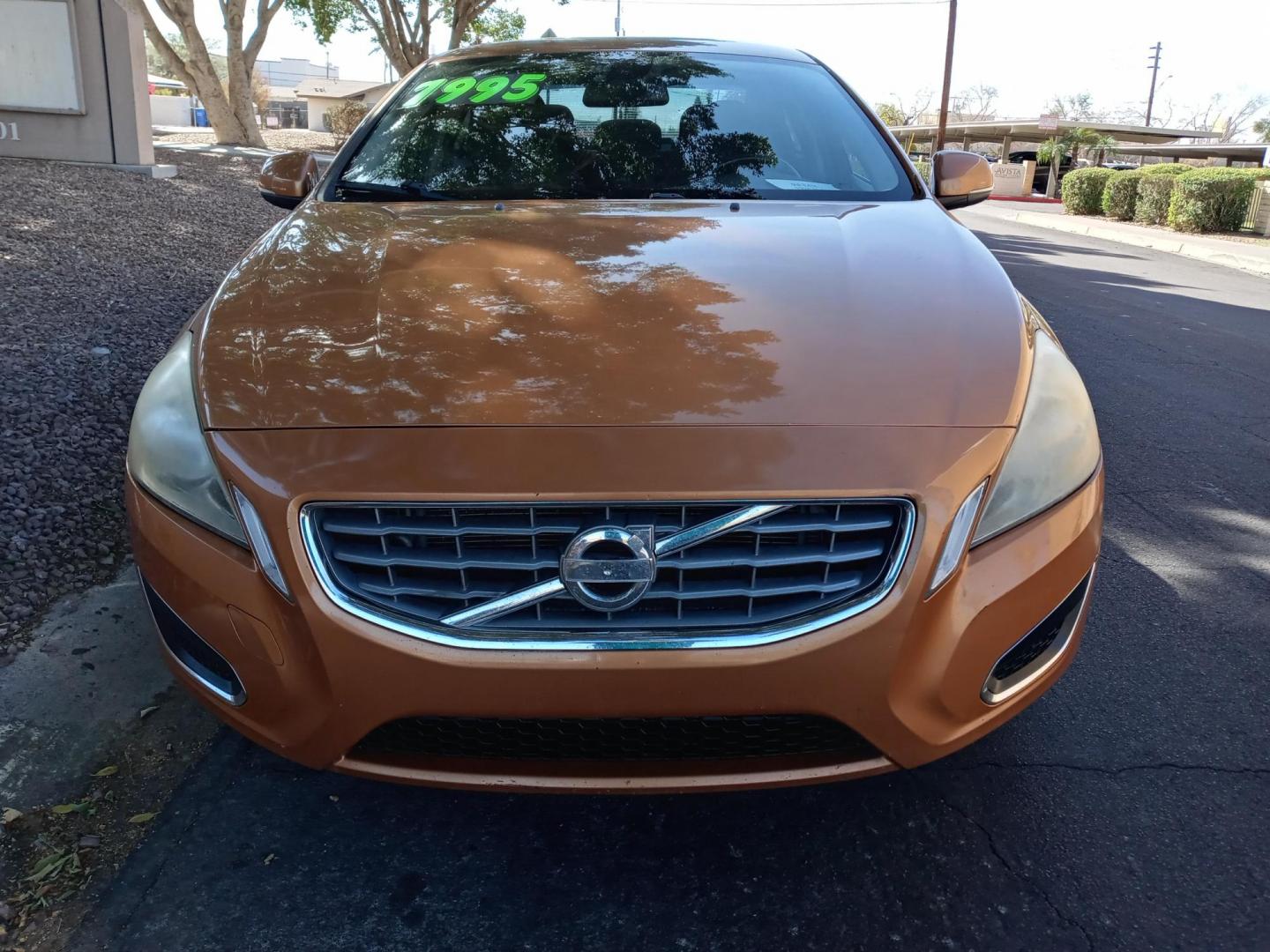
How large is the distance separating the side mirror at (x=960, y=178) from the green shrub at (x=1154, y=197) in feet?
65.6

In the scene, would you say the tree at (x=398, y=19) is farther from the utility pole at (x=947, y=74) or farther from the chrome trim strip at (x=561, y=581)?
the chrome trim strip at (x=561, y=581)

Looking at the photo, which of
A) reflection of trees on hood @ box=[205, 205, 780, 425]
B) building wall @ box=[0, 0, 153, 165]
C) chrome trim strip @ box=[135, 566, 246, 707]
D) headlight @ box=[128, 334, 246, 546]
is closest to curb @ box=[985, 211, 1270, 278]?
reflection of trees on hood @ box=[205, 205, 780, 425]

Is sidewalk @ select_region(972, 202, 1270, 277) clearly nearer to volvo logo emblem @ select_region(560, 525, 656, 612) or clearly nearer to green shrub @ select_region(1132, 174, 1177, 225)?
green shrub @ select_region(1132, 174, 1177, 225)

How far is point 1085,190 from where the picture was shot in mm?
24797

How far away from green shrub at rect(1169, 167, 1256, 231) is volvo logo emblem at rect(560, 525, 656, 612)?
69.5ft

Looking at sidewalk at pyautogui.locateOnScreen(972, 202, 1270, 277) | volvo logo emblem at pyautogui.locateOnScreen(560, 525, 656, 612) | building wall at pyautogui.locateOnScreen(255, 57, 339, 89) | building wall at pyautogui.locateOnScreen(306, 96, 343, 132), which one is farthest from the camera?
building wall at pyautogui.locateOnScreen(255, 57, 339, 89)

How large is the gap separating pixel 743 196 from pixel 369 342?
54.1 inches

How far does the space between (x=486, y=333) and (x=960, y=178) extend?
1987mm

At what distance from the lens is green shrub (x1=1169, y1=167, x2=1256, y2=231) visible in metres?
18.9

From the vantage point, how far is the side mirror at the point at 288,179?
10.6ft

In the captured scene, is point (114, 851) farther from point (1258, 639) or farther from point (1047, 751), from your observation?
point (1258, 639)

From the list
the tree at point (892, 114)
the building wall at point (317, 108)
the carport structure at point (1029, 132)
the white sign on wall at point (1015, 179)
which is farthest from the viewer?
the tree at point (892, 114)

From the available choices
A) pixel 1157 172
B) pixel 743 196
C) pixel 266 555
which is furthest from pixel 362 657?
pixel 1157 172

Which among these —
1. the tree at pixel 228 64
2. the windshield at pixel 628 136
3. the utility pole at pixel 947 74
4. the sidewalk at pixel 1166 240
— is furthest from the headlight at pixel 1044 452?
the utility pole at pixel 947 74
